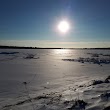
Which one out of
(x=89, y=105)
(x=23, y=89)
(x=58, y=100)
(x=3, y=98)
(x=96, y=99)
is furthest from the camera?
(x=23, y=89)

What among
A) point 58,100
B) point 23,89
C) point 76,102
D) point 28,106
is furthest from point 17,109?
point 23,89

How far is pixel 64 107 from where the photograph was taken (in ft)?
16.5

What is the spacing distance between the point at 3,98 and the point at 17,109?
2004 mm

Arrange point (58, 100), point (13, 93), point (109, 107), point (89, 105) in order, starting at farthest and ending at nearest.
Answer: point (13, 93) → point (58, 100) → point (89, 105) → point (109, 107)

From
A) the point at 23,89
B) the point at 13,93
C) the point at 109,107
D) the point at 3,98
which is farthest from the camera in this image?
the point at 23,89

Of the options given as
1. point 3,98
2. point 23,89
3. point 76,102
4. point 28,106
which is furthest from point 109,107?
point 23,89

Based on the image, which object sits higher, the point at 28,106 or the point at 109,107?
the point at 109,107

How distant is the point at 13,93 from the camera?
7988mm

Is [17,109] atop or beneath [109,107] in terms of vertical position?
beneath

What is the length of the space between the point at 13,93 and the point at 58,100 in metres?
2.97

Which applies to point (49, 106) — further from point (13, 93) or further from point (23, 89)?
point (23, 89)

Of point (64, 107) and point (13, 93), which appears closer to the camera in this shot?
point (64, 107)

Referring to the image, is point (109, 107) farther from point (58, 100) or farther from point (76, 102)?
point (58, 100)

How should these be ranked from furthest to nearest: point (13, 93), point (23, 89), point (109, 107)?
point (23, 89) < point (13, 93) < point (109, 107)
